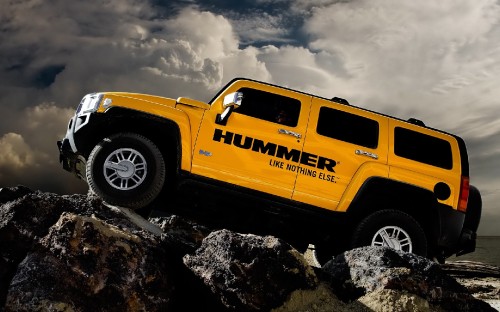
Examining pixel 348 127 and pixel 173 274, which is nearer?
pixel 173 274

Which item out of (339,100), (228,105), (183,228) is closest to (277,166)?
(228,105)

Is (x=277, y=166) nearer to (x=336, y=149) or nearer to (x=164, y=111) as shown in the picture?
(x=336, y=149)

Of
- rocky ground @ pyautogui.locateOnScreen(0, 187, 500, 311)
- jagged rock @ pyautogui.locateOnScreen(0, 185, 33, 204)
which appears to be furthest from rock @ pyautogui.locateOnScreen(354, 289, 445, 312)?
jagged rock @ pyautogui.locateOnScreen(0, 185, 33, 204)

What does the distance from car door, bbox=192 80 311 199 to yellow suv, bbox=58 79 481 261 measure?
11mm

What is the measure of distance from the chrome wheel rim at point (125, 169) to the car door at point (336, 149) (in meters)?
1.76

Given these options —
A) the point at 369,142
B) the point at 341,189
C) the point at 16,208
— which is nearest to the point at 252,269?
the point at 16,208

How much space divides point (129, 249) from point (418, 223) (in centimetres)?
366

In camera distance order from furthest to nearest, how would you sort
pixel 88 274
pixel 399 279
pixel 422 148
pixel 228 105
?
pixel 422 148 → pixel 228 105 → pixel 399 279 → pixel 88 274

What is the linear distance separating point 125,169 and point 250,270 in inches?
92.1

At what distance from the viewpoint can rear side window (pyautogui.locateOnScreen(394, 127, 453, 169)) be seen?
19.8 ft

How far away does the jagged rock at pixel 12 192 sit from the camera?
4.32m

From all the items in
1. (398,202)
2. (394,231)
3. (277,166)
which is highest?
(277,166)

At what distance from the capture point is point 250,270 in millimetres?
3691

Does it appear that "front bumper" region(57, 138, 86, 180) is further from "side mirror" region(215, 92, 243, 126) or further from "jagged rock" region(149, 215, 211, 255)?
"side mirror" region(215, 92, 243, 126)
